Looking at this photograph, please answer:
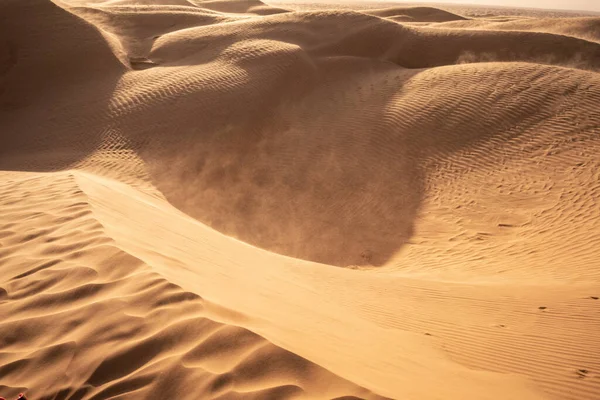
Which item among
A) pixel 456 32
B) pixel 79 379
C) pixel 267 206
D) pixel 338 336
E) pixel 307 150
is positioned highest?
pixel 456 32

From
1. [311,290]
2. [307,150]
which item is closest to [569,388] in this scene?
[311,290]

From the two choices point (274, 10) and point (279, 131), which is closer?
point (279, 131)

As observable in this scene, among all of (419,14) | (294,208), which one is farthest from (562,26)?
(294,208)

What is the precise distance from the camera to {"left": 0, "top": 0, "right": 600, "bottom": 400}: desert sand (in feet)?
8.15

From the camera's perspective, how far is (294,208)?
32.1 ft

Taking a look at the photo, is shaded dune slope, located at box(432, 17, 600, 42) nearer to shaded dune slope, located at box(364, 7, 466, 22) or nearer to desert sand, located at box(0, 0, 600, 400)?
desert sand, located at box(0, 0, 600, 400)

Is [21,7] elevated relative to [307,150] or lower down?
elevated

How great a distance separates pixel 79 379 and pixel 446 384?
2.10 m

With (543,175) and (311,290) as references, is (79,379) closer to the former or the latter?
(311,290)

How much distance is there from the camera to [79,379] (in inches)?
88.5

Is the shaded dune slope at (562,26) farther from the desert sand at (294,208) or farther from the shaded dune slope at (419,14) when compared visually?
the shaded dune slope at (419,14)

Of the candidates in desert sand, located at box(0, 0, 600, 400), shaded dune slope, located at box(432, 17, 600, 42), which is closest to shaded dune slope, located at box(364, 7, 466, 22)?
shaded dune slope, located at box(432, 17, 600, 42)

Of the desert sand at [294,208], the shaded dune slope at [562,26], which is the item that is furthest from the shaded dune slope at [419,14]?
the desert sand at [294,208]

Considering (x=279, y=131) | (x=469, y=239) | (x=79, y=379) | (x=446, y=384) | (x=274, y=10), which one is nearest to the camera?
(x=79, y=379)
